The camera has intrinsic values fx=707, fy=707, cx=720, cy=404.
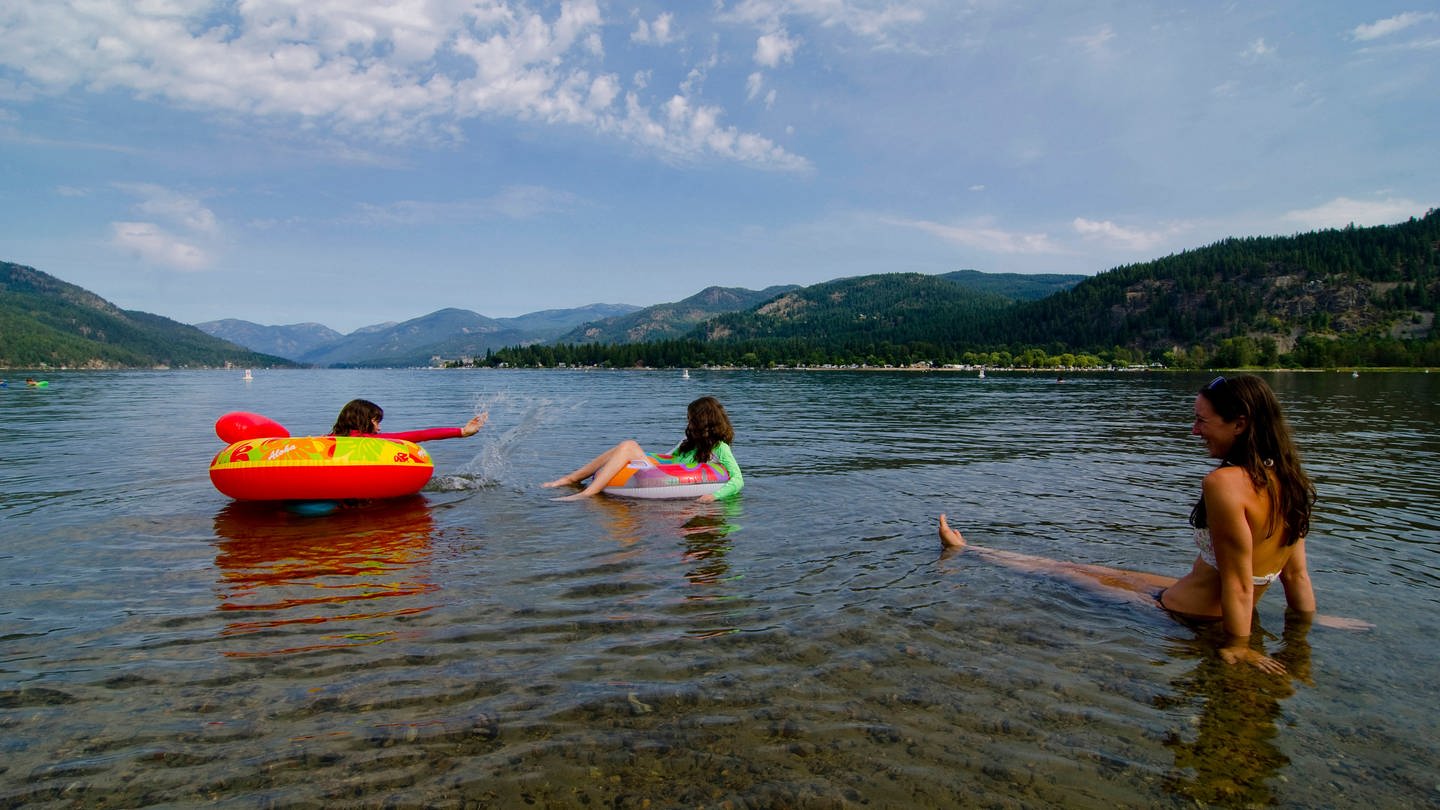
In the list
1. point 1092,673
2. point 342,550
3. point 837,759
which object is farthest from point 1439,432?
point 342,550

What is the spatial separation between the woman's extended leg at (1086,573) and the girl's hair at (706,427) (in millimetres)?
4861

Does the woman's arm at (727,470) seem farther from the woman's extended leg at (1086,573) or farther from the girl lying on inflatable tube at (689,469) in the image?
the woman's extended leg at (1086,573)

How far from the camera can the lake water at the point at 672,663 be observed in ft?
13.6

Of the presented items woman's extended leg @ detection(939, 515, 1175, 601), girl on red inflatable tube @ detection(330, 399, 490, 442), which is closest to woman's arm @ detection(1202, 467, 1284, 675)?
woman's extended leg @ detection(939, 515, 1175, 601)

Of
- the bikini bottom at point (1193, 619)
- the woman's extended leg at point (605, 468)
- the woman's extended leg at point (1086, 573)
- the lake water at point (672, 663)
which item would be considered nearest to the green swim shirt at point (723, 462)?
the woman's extended leg at point (605, 468)

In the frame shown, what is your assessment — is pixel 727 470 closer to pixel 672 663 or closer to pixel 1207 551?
pixel 672 663

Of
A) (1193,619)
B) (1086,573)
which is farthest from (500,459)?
(1193,619)

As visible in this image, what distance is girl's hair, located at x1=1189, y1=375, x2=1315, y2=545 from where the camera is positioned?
5.70m

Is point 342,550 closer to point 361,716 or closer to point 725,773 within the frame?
point 361,716

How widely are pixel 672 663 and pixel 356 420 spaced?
31.1 ft

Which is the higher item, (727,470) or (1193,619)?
(727,470)

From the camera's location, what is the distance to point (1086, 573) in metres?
8.09

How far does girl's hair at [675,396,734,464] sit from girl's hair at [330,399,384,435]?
5.56 meters

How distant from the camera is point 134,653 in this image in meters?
5.89
